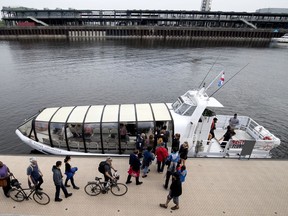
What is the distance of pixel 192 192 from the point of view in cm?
800

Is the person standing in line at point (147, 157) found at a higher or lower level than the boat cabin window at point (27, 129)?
higher

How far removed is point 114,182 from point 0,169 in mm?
4055

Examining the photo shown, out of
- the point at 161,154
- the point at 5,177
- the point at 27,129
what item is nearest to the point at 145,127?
the point at 161,154

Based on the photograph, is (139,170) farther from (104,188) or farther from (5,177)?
(5,177)

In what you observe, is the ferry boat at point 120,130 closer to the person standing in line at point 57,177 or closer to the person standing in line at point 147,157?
the person standing in line at point 147,157

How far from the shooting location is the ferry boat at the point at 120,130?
1045 centimetres

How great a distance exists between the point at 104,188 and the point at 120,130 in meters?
3.35

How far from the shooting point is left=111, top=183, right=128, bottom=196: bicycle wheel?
7.82 m

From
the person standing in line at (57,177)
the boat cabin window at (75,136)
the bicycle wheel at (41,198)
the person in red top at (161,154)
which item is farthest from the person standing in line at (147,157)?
the boat cabin window at (75,136)

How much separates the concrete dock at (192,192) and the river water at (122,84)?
22.6 ft

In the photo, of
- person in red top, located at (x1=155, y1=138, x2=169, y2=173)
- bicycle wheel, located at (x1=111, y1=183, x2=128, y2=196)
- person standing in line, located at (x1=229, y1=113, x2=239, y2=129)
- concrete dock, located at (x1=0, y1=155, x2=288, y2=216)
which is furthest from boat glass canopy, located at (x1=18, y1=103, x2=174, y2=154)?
person standing in line, located at (x1=229, y1=113, x2=239, y2=129)

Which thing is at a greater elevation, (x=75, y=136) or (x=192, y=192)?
(x=75, y=136)

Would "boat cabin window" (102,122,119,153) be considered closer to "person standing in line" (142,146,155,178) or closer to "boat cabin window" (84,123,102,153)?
"boat cabin window" (84,123,102,153)

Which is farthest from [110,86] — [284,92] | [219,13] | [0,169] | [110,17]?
[219,13]
